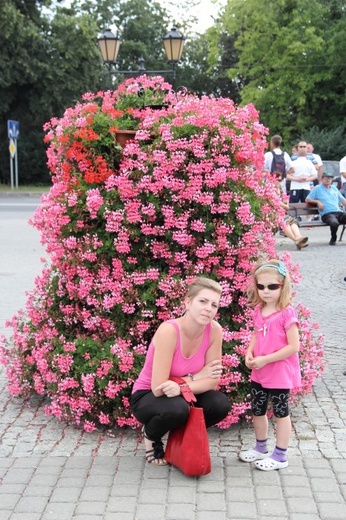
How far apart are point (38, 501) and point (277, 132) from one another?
4135 cm

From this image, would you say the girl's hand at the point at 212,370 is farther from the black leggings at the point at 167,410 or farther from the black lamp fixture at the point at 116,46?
the black lamp fixture at the point at 116,46

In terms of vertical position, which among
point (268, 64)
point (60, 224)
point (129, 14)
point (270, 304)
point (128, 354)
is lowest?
point (128, 354)

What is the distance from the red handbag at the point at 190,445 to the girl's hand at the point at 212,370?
132mm

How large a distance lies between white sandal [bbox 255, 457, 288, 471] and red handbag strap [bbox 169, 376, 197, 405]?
1.68 feet

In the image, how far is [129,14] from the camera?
Answer: 58.3 metres

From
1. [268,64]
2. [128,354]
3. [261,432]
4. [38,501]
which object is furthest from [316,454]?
[268,64]

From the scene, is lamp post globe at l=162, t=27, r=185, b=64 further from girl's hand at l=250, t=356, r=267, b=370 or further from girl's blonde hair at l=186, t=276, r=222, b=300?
girl's hand at l=250, t=356, r=267, b=370

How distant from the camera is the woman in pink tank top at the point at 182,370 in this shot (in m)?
4.20

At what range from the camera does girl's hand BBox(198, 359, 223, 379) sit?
434 cm

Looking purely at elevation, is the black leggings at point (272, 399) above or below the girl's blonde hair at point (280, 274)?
below

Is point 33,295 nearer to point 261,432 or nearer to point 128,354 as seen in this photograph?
point 128,354

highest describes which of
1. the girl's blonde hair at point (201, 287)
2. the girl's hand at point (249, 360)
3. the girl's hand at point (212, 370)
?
the girl's blonde hair at point (201, 287)

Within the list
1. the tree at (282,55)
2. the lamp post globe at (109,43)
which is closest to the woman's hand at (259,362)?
the lamp post globe at (109,43)

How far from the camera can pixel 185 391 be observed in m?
4.25
